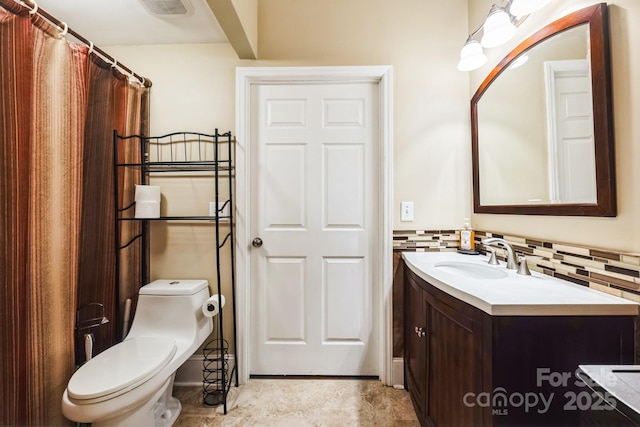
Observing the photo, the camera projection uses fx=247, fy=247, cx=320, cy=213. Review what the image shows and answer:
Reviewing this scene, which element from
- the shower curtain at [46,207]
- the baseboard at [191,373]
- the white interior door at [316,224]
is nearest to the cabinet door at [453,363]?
the white interior door at [316,224]

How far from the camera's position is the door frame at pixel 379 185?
63.7 inches

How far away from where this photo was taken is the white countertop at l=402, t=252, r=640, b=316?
2.45 ft

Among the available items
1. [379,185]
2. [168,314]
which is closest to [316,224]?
[379,185]

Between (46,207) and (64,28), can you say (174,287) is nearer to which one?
(46,207)

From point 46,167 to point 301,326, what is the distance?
161 cm

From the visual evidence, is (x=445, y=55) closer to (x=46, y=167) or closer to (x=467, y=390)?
(x=467, y=390)

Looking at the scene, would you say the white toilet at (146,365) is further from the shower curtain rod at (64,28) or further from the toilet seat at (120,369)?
the shower curtain rod at (64,28)

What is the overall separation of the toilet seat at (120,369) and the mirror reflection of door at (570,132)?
6.27 feet

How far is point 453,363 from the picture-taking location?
94 cm

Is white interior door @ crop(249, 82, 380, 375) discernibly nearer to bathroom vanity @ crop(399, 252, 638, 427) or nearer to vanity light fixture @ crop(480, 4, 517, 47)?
vanity light fixture @ crop(480, 4, 517, 47)

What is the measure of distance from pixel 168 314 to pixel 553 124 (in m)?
2.18

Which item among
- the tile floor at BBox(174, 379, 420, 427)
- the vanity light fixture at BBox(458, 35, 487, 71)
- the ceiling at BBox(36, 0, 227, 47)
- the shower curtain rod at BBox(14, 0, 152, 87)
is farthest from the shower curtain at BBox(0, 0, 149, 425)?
the vanity light fixture at BBox(458, 35, 487, 71)

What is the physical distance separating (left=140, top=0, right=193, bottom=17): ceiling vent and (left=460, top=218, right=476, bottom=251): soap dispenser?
6.98 ft

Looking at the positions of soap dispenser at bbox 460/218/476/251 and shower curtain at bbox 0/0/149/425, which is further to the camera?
soap dispenser at bbox 460/218/476/251
